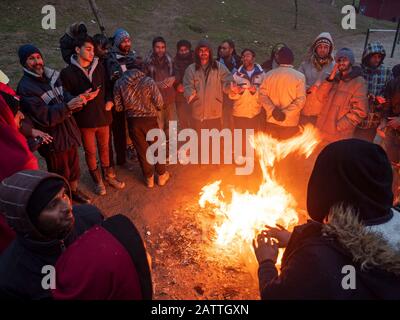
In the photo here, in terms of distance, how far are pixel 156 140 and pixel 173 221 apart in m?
1.61

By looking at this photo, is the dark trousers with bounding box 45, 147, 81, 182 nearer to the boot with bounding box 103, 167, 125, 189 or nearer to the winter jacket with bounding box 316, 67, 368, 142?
the boot with bounding box 103, 167, 125, 189

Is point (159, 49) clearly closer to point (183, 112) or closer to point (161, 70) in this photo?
point (161, 70)

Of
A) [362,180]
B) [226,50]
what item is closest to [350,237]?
[362,180]

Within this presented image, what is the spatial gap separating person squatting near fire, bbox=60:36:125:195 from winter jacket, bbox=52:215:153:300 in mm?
3949

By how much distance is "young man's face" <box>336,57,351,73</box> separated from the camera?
5.56 meters

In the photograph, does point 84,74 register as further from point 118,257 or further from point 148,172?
point 118,257

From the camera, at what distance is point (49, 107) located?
4.89 meters

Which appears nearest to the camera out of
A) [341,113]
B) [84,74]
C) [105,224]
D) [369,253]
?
[369,253]

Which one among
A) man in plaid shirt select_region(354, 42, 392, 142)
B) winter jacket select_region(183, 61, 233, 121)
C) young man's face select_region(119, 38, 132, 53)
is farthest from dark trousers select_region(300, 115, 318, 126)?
young man's face select_region(119, 38, 132, 53)

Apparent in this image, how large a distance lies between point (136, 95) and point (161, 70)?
5.76 feet

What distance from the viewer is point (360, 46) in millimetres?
18531

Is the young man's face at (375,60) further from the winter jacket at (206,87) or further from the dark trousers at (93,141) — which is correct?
the dark trousers at (93,141)

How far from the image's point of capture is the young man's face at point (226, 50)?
25.4ft
